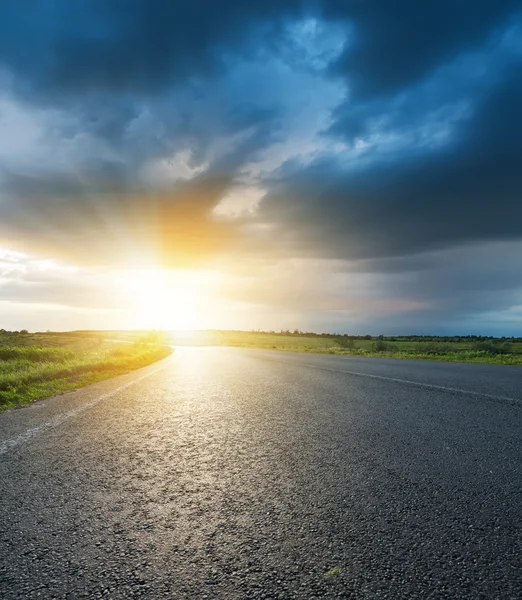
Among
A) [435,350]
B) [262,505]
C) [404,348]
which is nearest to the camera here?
[262,505]

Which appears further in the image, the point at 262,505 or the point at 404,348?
the point at 404,348

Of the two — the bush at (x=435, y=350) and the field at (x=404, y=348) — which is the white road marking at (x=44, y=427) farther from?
the bush at (x=435, y=350)

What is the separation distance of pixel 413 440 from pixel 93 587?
402cm

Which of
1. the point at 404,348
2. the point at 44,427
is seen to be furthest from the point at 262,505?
the point at 404,348

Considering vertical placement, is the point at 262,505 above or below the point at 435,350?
below

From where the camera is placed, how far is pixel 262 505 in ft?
10.8

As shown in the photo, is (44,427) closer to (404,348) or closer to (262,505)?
(262,505)

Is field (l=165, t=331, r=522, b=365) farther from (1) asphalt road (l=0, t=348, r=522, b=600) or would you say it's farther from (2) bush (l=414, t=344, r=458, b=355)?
(1) asphalt road (l=0, t=348, r=522, b=600)

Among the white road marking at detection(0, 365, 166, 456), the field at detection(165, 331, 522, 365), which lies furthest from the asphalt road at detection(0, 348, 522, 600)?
the field at detection(165, 331, 522, 365)

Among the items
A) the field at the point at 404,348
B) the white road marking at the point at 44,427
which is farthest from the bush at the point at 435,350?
the white road marking at the point at 44,427

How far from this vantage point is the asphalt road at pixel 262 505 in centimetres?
230

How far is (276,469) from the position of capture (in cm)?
418

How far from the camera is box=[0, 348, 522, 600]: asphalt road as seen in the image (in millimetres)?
2305

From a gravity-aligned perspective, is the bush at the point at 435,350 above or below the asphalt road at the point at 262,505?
above
